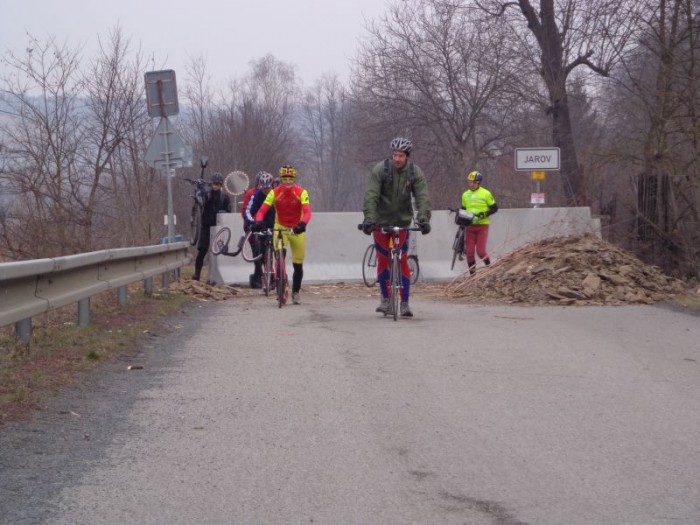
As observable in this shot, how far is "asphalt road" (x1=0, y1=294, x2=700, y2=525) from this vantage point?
4.46 m

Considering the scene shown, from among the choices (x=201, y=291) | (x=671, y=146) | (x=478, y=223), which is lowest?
(x=201, y=291)

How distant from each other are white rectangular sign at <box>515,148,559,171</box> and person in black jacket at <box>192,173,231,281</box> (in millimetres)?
6324

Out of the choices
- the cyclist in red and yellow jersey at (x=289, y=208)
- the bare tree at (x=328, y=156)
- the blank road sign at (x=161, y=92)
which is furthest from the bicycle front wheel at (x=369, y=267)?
the bare tree at (x=328, y=156)

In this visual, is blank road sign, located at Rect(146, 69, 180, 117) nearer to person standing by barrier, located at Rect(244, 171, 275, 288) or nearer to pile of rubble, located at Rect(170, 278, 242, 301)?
person standing by barrier, located at Rect(244, 171, 275, 288)

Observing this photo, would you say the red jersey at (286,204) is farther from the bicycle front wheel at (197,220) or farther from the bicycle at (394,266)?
the bicycle front wheel at (197,220)

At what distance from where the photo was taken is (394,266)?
11.5 meters

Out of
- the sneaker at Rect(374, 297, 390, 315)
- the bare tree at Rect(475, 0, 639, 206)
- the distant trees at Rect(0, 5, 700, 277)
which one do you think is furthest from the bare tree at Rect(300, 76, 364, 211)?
the sneaker at Rect(374, 297, 390, 315)

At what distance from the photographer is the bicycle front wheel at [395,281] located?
11398mm

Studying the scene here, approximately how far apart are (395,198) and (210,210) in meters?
6.95

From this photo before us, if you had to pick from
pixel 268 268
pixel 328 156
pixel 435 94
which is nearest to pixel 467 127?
pixel 435 94

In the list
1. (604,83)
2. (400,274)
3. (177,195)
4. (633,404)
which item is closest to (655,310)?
(400,274)

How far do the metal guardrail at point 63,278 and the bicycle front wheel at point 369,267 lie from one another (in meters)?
5.49

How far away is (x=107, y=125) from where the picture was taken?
758 inches

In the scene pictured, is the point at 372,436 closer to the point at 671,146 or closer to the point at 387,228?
the point at 387,228
